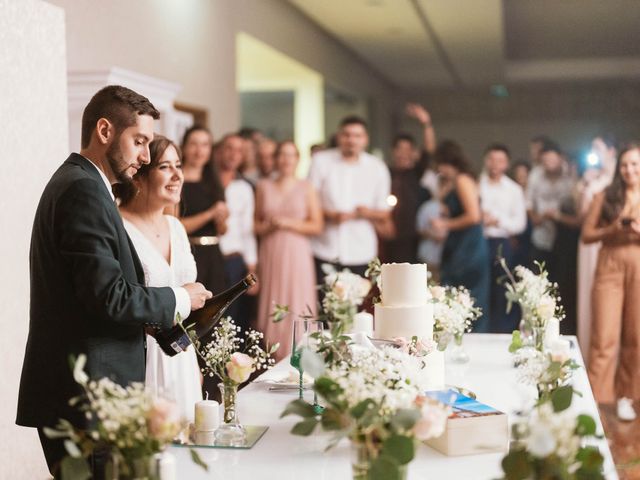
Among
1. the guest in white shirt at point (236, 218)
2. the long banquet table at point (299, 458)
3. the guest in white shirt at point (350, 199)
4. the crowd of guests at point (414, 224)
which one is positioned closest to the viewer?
the long banquet table at point (299, 458)

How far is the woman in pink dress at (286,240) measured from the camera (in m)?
5.90

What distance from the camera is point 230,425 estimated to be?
2088mm

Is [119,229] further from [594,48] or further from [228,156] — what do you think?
[594,48]

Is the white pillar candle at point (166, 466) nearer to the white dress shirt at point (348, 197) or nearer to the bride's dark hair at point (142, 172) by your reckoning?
the bride's dark hair at point (142, 172)

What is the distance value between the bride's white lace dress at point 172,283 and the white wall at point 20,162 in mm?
666

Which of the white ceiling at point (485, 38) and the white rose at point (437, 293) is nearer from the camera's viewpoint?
the white rose at point (437, 293)

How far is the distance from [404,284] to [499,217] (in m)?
4.67

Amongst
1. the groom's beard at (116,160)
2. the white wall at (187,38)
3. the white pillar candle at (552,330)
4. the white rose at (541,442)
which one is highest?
the white wall at (187,38)

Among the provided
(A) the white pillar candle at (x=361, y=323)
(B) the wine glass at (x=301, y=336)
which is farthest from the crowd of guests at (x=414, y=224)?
(B) the wine glass at (x=301, y=336)

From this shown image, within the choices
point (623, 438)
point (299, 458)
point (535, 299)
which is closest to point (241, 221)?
point (623, 438)

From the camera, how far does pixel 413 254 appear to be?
7117mm

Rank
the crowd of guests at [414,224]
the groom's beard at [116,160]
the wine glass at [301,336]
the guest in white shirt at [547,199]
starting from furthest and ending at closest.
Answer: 1. the guest in white shirt at [547,199]
2. the crowd of guests at [414,224]
3. the wine glass at [301,336]
4. the groom's beard at [116,160]

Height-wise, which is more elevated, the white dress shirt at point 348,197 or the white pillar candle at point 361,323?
the white dress shirt at point 348,197

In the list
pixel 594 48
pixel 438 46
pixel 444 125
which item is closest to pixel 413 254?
pixel 438 46
